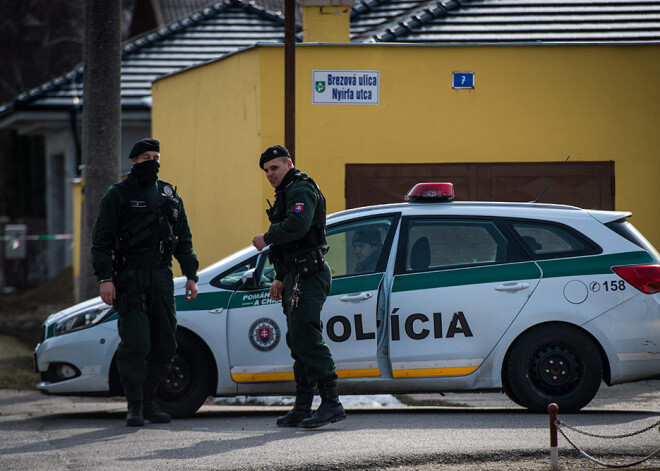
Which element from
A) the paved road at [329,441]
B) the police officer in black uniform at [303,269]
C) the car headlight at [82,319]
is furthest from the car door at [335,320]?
the car headlight at [82,319]

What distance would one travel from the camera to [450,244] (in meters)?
7.64

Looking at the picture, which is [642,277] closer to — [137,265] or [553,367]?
[553,367]

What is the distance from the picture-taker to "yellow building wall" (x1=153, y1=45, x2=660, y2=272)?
38.1 feet

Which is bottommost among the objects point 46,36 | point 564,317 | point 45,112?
point 564,317

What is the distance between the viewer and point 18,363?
12289 mm

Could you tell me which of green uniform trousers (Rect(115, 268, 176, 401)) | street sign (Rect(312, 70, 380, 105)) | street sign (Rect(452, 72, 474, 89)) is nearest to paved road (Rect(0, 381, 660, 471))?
green uniform trousers (Rect(115, 268, 176, 401))

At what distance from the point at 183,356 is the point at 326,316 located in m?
1.08

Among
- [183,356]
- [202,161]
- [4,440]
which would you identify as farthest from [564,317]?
[202,161]

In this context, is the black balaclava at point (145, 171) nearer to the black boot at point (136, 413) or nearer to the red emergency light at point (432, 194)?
the black boot at point (136, 413)

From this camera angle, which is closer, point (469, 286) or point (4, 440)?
point (4, 440)

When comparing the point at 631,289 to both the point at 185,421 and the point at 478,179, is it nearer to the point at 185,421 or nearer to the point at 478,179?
the point at 185,421


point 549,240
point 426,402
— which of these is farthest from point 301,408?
point 426,402

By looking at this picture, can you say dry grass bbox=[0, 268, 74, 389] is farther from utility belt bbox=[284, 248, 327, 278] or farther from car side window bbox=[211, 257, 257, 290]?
utility belt bbox=[284, 248, 327, 278]

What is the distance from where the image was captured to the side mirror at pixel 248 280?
762 centimetres
